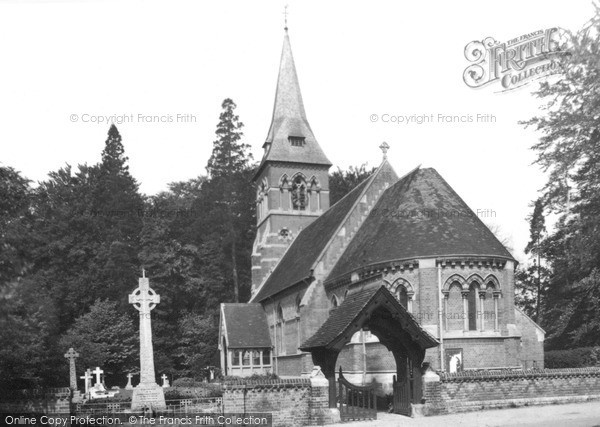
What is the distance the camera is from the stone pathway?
16419mm

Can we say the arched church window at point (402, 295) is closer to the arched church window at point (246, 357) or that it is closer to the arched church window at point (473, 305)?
the arched church window at point (473, 305)

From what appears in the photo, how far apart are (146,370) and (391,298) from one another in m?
10.7

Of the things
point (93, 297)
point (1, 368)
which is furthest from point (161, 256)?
point (1, 368)

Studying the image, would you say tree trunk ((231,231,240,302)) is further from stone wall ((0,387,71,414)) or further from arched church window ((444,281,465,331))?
stone wall ((0,387,71,414))

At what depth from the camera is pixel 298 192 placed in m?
50.3

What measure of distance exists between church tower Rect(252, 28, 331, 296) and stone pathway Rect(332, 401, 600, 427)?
30299 millimetres

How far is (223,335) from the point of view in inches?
1793

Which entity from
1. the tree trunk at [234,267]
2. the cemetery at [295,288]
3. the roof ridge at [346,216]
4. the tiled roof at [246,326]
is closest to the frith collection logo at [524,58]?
the cemetery at [295,288]

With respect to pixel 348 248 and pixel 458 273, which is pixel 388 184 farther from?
pixel 458 273

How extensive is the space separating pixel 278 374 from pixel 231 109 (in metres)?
29.1

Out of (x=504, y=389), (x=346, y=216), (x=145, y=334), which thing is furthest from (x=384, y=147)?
(x=504, y=389)

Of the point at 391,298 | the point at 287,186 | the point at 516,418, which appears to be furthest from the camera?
the point at 287,186

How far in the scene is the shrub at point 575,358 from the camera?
31.6 metres

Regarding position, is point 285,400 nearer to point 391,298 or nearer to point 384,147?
point 391,298
